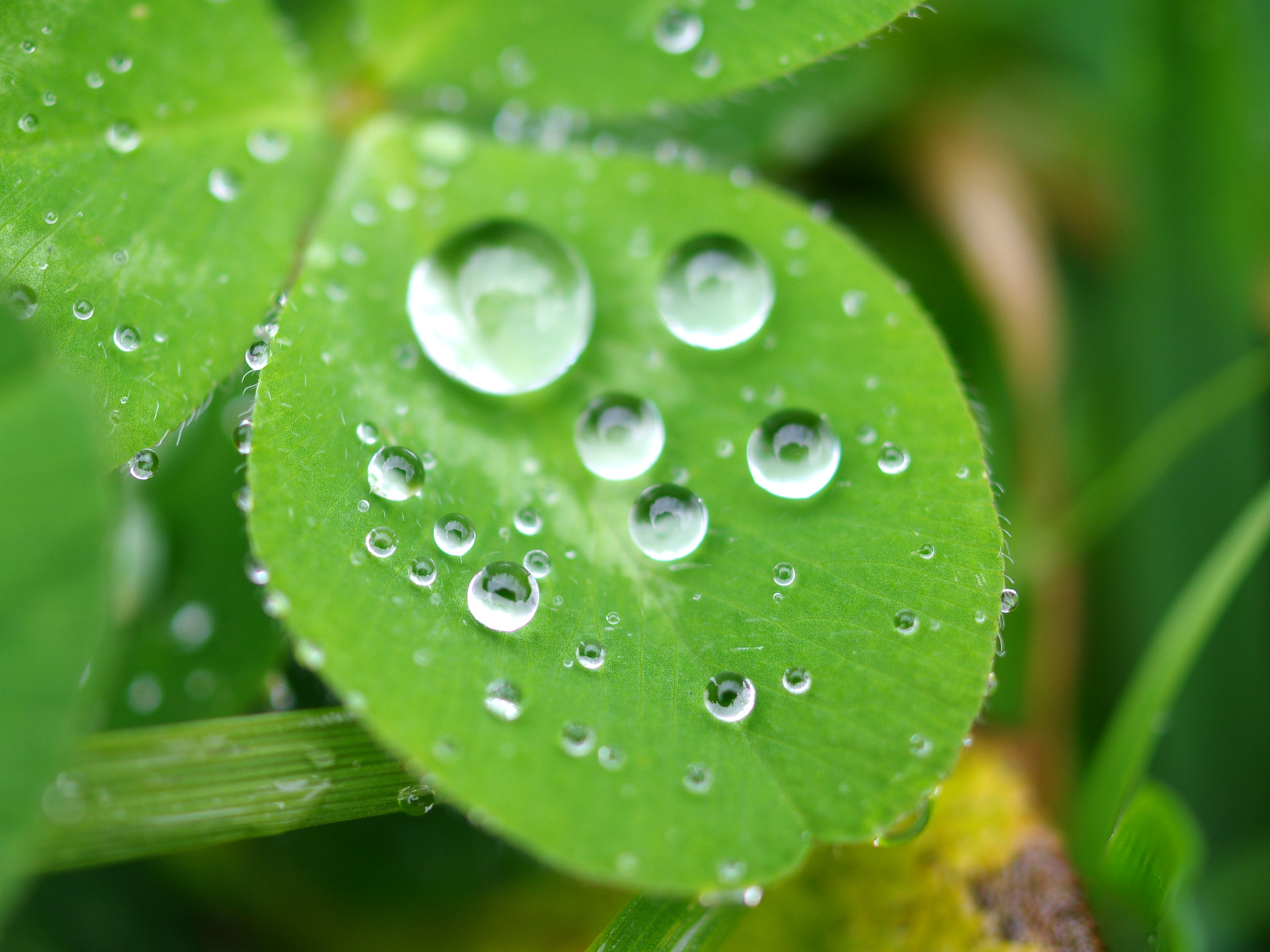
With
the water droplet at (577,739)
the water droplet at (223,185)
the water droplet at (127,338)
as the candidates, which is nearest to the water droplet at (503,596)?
the water droplet at (577,739)

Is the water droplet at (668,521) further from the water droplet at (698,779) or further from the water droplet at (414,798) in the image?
the water droplet at (414,798)

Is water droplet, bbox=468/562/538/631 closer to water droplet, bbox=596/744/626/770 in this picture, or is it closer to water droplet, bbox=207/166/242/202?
water droplet, bbox=596/744/626/770

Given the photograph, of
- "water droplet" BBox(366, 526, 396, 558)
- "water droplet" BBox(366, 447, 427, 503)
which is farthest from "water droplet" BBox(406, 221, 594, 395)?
"water droplet" BBox(366, 526, 396, 558)

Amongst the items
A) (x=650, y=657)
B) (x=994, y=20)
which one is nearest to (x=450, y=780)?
(x=650, y=657)

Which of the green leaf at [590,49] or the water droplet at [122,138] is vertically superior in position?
the water droplet at [122,138]

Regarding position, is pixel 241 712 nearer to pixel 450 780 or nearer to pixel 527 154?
pixel 450 780
